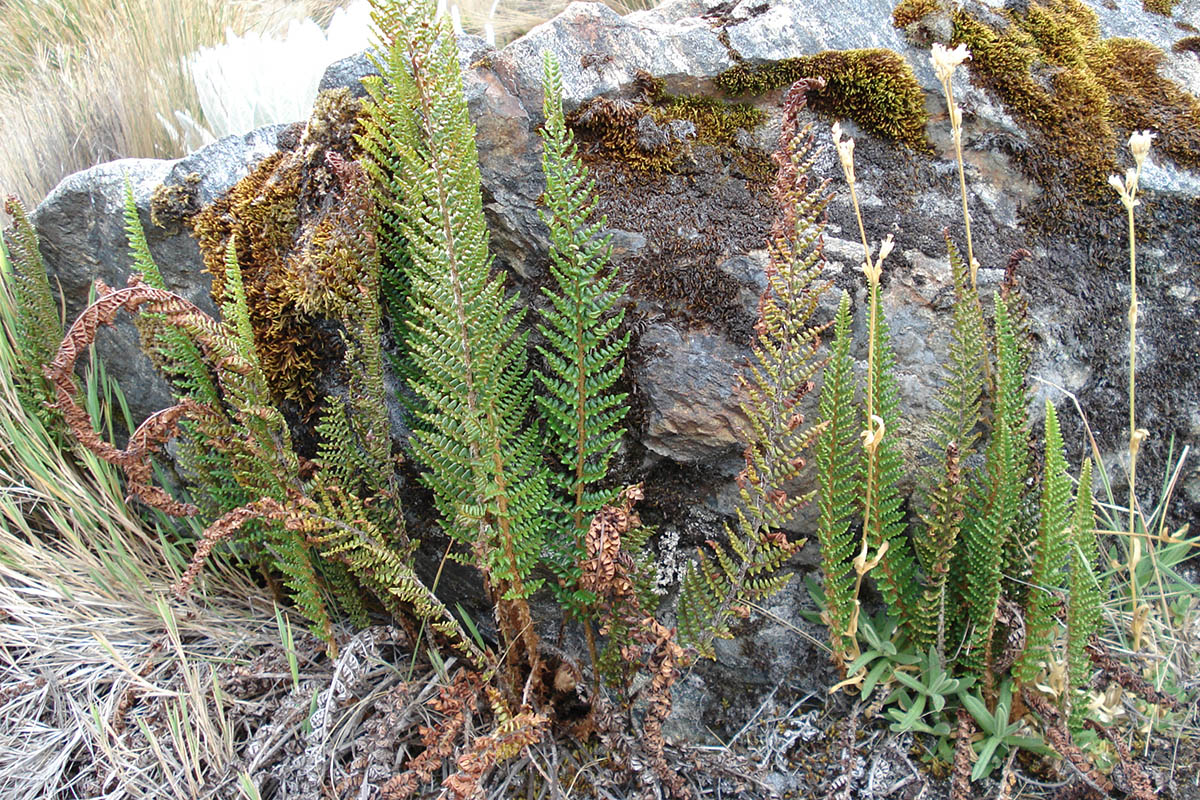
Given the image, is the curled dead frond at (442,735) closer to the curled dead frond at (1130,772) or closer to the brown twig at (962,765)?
the brown twig at (962,765)

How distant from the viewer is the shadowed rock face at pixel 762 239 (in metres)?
2.33

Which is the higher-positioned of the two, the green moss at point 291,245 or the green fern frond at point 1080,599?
the green moss at point 291,245

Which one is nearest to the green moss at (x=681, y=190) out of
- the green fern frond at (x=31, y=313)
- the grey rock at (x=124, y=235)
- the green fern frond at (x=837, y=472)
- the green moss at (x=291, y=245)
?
the green fern frond at (x=837, y=472)

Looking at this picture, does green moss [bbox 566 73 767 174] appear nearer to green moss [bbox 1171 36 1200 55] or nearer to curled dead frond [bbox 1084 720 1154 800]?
green moss [bbox 1171 36 1200 55]

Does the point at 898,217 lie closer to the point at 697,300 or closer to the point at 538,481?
the point at 697,300

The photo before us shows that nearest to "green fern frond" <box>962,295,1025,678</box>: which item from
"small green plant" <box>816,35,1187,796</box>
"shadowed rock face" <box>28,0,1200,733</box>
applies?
"small green plant" <box>816,35,1187,796</box>

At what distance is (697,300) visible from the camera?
2.33 meters

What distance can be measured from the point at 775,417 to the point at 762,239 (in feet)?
2.01

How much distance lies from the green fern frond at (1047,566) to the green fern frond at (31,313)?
2.99 meters

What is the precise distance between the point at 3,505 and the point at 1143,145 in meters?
3.23

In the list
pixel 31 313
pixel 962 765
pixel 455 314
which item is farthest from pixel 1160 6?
pixel 31 313

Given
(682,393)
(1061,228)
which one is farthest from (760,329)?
(1061,228)

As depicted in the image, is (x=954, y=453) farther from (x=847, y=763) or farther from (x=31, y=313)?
(x=31, y=313)

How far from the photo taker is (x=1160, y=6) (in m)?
3.03
